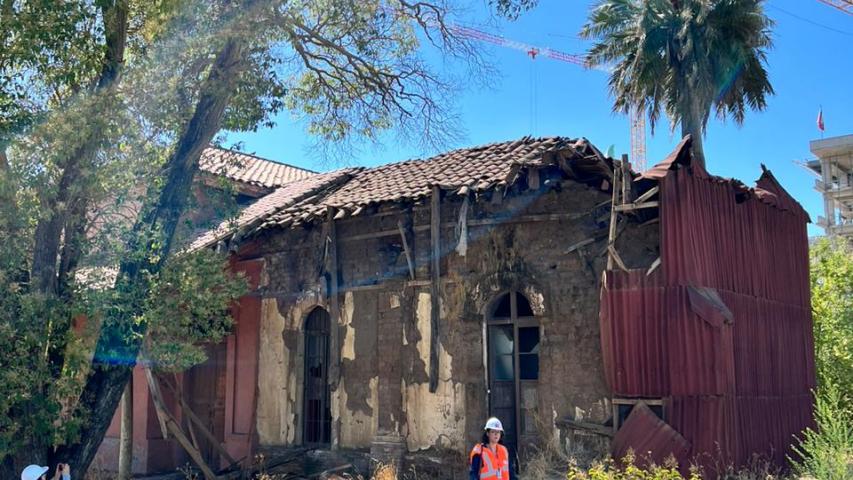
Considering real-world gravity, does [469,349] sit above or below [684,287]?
below

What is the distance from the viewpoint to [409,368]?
41.8ft

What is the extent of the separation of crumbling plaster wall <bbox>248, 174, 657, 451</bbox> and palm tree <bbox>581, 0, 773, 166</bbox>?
28.3 feet

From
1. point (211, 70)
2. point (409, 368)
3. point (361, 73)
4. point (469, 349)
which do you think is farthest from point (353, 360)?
point (211, 70)

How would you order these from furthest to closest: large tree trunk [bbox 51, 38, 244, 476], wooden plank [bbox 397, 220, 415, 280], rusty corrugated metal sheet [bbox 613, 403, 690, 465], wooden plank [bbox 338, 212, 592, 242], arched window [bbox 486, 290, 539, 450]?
wooden plank [bbox 397, 220, 415, 280]
arched window [bbox 486, 290, 539, 450]
wooden plank [bbox 338, 212, 592, 242]
rusty corrugated metal sheet [bbox 613, 403, 690, 465]
large tree trunk [bbox 51, 38, 244, 476]

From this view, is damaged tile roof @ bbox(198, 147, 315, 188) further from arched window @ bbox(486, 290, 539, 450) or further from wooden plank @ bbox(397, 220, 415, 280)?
arched window @ bbox(486, 290, 539, 450)

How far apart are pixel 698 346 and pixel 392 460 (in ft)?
16.6

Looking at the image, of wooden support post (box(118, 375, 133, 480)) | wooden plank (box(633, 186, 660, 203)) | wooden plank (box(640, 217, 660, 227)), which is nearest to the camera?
wooden plank (box(633, 186, 660, 203))

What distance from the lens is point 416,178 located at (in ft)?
Answer: 45.4

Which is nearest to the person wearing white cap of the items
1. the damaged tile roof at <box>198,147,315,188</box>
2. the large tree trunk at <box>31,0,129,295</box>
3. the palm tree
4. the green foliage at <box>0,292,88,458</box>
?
the green foliage at <box>0,292,88,458</box>

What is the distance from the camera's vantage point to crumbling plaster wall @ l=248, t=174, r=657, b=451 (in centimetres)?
1126

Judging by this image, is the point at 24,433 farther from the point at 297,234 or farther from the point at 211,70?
the point at 297,234

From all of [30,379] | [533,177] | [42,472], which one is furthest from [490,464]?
[533,177]

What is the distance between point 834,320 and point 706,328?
8876mm

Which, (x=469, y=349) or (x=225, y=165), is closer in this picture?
(x=225, y=165)
